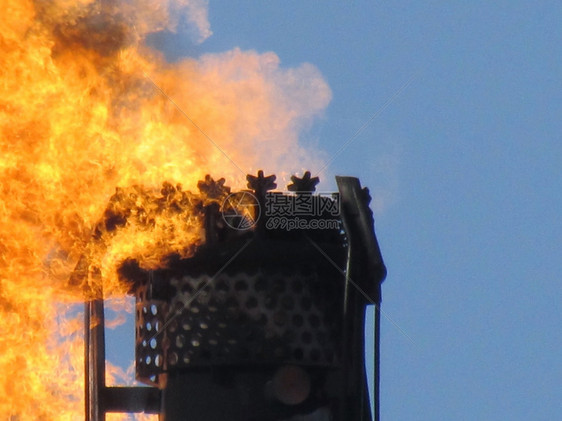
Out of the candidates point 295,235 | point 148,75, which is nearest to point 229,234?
point 295,235

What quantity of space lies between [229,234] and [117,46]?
→ 312 cm

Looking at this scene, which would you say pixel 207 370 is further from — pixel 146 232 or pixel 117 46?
pixel 117 46

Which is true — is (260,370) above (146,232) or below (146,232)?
below

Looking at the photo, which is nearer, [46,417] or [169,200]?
[169,200]

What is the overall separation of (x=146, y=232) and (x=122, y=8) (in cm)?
326

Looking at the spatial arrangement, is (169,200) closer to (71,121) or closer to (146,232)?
(146,232)

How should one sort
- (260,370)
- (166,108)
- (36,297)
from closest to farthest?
(260,370), (36,297), (166,108)

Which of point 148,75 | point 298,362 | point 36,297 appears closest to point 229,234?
point 298,362

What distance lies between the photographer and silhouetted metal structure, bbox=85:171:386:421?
8750mm

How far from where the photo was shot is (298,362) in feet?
28.9

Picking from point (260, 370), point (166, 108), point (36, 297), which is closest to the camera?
point (260, 370)

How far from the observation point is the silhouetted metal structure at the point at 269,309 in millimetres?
8750

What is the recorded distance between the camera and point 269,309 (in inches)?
346

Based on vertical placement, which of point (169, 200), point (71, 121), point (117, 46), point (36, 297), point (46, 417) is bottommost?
point (46, 417)
